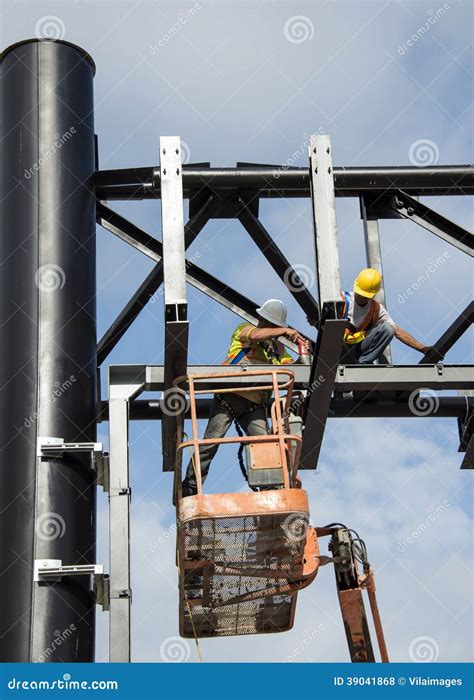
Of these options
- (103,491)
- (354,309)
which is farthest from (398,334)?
(103,491)

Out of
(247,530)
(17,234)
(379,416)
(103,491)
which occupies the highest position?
(17,234)

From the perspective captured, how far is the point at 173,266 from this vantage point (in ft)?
36.8

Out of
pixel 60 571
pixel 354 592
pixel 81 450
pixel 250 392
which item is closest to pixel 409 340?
pixel 250 392

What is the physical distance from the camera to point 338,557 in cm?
1223

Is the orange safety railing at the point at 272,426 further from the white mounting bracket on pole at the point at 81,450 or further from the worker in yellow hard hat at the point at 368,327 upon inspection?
the worker in yellow hard hat at the point at 368,327

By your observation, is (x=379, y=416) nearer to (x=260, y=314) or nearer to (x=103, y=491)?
(x=260, y=314)

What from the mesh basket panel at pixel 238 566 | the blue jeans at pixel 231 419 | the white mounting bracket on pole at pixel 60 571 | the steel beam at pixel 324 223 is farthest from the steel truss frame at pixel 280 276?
the mesh basket panel at pixel 238 566

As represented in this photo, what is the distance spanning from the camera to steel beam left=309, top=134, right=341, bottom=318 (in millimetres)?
11273

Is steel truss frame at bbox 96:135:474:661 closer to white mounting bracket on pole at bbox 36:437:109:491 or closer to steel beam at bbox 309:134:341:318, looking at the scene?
steel beam at bbox 309:134:341:318

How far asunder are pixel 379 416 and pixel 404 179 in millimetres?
2475

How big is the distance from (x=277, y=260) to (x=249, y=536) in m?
3.48

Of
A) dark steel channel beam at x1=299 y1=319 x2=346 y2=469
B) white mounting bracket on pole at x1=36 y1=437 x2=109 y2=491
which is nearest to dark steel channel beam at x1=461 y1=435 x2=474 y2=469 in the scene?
dark steel channel beam at x1=299 y1=319 x2=346 y2=469

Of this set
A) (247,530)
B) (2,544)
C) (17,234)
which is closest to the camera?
(247,530)

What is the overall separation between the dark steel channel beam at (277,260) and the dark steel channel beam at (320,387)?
139 centimetres
